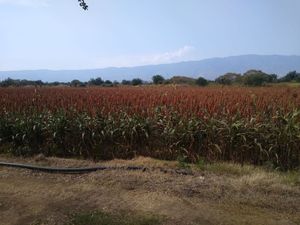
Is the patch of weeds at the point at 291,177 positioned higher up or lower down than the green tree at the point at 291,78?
higher up

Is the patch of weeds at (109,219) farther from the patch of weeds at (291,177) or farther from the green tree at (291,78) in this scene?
the green tree at (291,78)

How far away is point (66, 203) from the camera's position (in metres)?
5.54

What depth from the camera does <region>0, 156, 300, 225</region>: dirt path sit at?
5.10m

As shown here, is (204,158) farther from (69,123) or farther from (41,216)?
(41,216)

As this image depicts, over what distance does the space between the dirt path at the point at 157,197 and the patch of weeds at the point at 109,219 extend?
0.15 meters

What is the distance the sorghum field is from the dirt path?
114 centimetres

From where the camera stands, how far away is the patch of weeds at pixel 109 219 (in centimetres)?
483

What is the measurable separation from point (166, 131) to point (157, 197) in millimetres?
2598

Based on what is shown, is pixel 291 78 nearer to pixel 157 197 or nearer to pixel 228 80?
pixel 228 80

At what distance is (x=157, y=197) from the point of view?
18.4 feet

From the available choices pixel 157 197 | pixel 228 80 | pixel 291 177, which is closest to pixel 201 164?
pixel 291 177

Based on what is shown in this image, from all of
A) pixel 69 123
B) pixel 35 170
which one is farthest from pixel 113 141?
pixel 35 170

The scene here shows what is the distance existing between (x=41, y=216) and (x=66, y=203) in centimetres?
43

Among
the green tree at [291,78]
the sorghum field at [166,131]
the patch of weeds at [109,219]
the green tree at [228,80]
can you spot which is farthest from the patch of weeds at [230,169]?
the green tree at [291,78]
